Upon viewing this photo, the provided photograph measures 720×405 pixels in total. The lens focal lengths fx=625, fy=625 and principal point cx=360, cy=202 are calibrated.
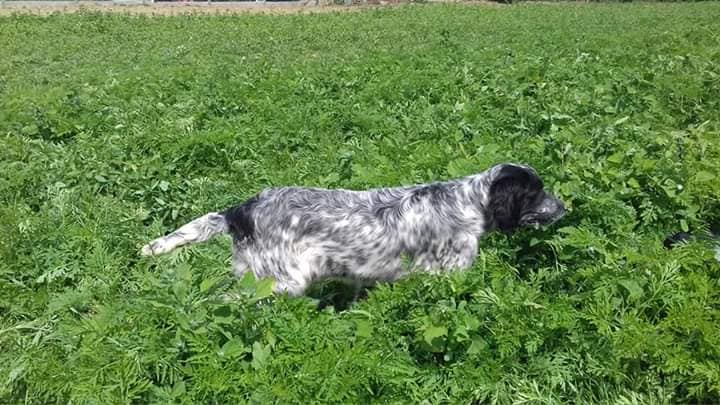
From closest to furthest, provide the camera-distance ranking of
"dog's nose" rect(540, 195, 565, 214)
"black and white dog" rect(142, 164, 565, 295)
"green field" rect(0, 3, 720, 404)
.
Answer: "green field" rect(0, 3, 720, 404), "black and white dog" rect(142, 164, 565, 295), "dog's nose" rect(540, 195, 565, 214)

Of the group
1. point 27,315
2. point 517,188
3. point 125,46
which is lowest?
point 125,46

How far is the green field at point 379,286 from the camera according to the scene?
10.8 feet

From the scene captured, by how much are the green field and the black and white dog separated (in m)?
0.17

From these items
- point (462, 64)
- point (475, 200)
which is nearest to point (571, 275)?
point (475, 200)

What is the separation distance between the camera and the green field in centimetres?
329

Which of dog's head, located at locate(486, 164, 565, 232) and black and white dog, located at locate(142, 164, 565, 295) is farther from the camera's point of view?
dog's head, located at locate(486, 164, 565, 232)

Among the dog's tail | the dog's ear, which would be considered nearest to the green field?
the dog's tail

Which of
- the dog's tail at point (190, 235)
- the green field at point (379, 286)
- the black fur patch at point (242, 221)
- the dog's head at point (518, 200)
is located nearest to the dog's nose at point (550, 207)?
the dog's head at point (518, 200)

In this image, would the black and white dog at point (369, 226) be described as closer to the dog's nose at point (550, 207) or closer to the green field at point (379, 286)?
the dog's nose at point (550, 207)

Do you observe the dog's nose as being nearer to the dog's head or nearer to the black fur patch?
the dog's head

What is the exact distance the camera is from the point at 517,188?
4.56 m

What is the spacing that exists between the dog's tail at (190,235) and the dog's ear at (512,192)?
195 centimetres

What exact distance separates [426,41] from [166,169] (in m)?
13.3

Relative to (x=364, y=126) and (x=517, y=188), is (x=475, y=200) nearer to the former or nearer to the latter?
(x=517, y=188)
